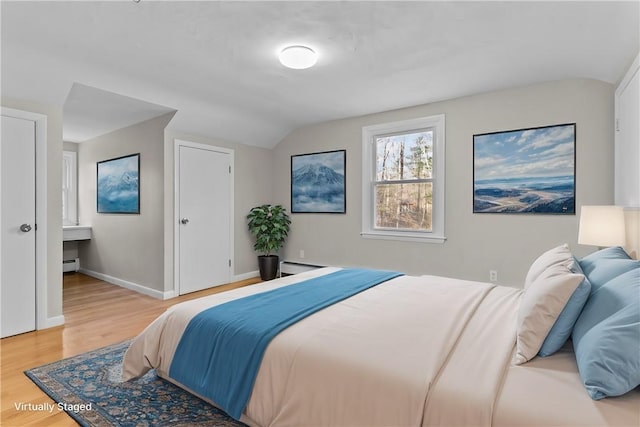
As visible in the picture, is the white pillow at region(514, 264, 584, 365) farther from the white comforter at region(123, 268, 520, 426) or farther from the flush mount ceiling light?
the flush mount ceiling light

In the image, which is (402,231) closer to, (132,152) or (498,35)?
(498,35)

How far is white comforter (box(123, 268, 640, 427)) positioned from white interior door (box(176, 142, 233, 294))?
8.65 ft

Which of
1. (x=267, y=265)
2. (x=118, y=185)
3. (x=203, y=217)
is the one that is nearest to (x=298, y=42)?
(x=203, y=217)

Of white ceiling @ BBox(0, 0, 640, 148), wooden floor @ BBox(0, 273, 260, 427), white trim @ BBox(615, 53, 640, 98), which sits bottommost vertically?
wooden floor @ BBox(0, 273, 260, 427)

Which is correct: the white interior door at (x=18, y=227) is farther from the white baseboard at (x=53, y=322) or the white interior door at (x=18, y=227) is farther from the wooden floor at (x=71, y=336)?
the wooden floor at (x=71, y=336)

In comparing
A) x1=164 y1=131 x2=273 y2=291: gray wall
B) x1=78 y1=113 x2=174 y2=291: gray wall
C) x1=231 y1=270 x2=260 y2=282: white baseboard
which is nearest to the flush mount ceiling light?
x1=78 y1=113 x2=174 y2=291: gray wall

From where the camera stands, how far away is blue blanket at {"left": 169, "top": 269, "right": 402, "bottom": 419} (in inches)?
61.2

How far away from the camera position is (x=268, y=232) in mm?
5336

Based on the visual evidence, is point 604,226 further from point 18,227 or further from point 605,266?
point 18,227

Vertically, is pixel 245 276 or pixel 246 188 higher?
pixel 246 188

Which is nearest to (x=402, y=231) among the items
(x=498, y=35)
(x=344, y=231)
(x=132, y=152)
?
(x=344, y=231)

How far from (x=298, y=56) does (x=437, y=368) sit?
2.38 m

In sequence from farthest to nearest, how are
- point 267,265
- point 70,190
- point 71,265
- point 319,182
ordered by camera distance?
point 70,190 < point 71,265 < point 267,265 < point 319,182

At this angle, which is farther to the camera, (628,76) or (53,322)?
(53,322)
